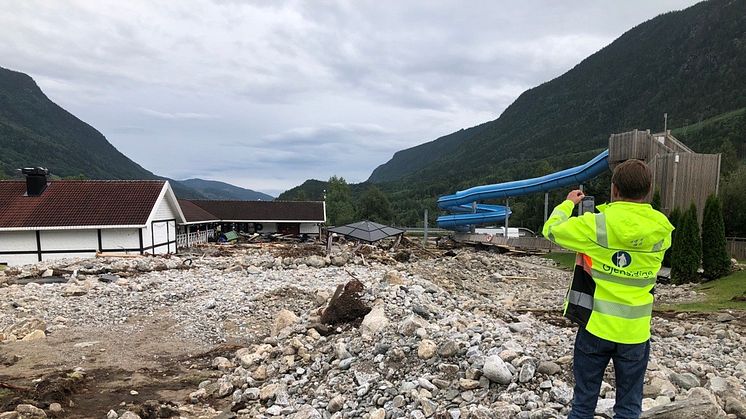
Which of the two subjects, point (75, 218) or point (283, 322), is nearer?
point (283, 322)

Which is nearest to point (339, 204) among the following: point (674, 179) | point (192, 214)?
point (192, 214)

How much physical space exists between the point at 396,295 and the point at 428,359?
3307mm

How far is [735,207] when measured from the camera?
89.7ft

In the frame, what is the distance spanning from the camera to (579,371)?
3041 mm

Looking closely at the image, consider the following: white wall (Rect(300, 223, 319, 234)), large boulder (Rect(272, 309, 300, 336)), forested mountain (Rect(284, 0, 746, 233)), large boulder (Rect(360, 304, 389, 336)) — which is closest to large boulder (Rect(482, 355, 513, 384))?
large boulder (Rect(360, 304, 389, 336))

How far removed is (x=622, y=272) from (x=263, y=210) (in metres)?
45.9

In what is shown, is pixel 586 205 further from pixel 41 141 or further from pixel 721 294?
pixel 41 141

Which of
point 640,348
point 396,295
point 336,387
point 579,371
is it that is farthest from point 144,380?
point 640,348

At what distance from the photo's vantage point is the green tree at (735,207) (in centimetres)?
2648

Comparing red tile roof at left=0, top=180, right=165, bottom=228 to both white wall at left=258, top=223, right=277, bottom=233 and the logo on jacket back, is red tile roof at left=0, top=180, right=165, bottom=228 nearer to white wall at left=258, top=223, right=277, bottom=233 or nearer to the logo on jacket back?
white wall at left=258, top=223, right=277, bottom=233

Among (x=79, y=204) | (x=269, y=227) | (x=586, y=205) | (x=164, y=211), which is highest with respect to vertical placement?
(x=79, y=204)

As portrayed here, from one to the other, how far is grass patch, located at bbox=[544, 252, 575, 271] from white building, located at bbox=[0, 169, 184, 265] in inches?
988

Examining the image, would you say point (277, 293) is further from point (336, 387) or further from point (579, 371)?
point (579, 371)

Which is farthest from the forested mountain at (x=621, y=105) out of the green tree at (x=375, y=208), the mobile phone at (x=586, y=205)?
the mobile phone at (x=586, y=205)
